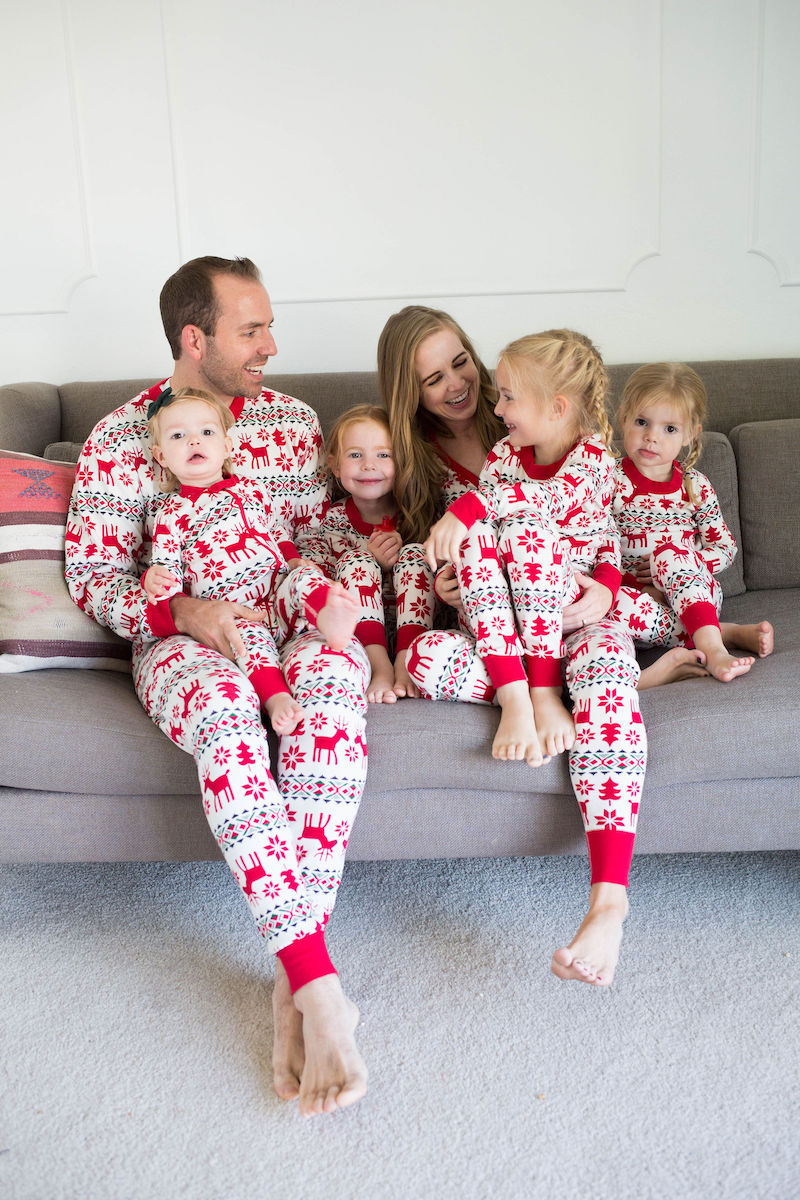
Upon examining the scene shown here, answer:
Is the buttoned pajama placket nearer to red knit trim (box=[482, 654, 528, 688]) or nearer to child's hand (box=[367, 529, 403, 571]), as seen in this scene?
red knit trim (box=[482, 654, 528, 688])

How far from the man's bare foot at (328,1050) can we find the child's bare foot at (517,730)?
434mm

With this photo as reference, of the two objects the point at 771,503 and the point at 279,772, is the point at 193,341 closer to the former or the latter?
the point at 279,772

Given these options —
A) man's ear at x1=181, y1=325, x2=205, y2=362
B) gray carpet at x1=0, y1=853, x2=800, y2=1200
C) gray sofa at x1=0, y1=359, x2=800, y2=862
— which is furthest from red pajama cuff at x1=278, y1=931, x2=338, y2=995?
man's ear at x1=181, y1=325, x2=205, y2=362

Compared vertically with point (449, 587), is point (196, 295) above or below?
above

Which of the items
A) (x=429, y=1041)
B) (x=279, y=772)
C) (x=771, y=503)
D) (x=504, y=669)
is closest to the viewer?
(x=429, y=1041)

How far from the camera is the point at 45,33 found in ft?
8.61

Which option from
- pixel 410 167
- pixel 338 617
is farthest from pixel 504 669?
pixel 410 167

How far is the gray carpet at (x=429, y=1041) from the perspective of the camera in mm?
1228

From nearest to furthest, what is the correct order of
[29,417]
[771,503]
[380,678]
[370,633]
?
[380,678] < [370,633] < [771,503] < [29,417]

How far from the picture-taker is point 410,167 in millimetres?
2654

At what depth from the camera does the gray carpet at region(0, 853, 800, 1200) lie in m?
1.23

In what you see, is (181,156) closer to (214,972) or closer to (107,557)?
(107,557)

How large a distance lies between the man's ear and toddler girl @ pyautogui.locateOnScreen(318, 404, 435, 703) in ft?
1.06

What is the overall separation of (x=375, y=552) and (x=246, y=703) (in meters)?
0.57
